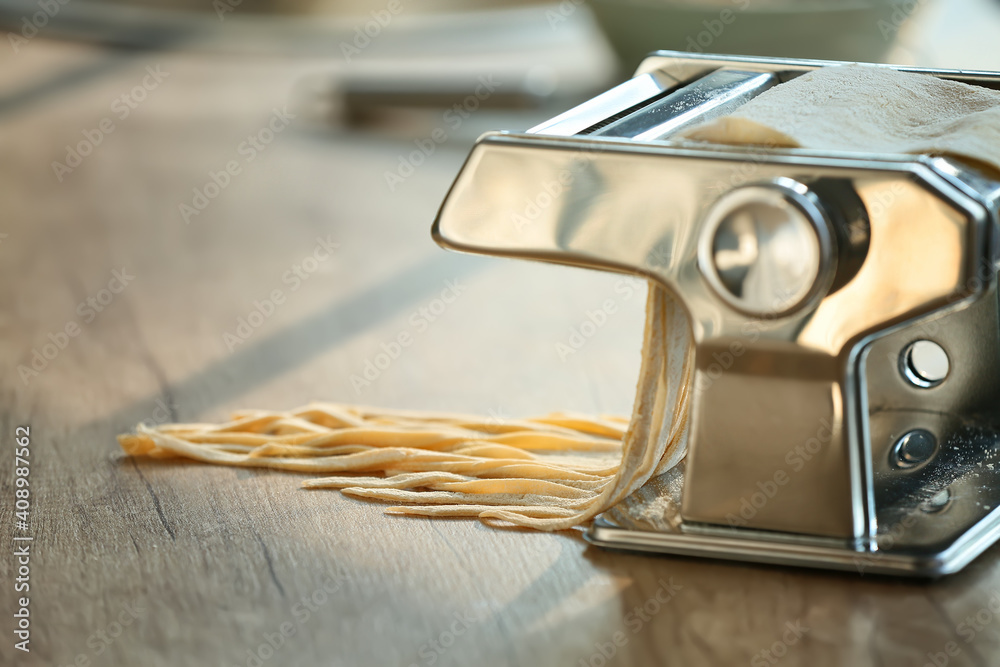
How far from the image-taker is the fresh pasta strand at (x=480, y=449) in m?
0.54

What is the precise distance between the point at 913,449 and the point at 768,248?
18 centimetres

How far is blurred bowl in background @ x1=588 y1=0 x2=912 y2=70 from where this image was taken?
4.18 ft

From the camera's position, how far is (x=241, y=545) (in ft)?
1.78

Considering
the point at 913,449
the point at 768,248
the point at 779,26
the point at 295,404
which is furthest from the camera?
the point at 779,26

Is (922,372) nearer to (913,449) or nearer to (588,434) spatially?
(913,449)

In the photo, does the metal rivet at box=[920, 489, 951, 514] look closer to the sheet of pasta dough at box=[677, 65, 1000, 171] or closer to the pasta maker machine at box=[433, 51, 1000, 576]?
the pasta maker machine at box=[433, 51, 1000, 576]

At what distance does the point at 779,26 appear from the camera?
1.28m

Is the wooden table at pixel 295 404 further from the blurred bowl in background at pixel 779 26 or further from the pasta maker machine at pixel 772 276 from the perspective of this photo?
the blurred bowl in background at pixel 779 26

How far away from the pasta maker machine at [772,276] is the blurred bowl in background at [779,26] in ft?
2.63

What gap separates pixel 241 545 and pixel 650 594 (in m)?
0.19

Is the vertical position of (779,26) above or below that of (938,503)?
above

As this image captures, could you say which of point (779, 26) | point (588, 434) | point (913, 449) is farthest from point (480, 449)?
point (779, 26)

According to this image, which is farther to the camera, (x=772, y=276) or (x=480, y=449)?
(x=480, y=449)

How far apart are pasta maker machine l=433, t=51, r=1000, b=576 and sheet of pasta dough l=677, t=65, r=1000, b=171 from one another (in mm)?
11
